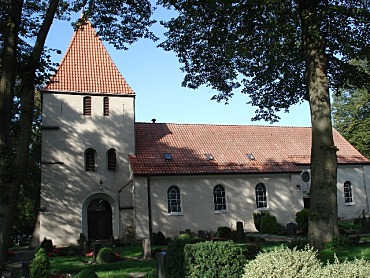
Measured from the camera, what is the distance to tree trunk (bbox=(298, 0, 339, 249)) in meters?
12.7

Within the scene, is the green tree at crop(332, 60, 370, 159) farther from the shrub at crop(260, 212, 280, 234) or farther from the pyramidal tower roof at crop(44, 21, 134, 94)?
the pyramidal tower roof at crop(44, 21, 134, 94)

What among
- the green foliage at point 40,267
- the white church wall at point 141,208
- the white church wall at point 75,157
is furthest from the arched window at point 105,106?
the green foliage at point 40,267

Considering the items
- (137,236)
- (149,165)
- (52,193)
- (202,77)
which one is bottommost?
(137,236)

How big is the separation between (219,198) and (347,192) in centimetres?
1120

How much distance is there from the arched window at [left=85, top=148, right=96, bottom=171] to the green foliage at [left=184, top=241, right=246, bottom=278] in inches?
704

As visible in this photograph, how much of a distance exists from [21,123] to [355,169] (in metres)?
27.7

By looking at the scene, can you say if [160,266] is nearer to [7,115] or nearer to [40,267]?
[40,267]

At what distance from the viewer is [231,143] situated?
2961cm

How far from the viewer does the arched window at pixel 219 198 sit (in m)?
26.4

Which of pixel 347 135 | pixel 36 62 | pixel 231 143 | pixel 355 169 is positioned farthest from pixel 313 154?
pixel 347 135

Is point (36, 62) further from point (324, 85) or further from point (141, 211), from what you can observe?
Answer: point (141, 211)

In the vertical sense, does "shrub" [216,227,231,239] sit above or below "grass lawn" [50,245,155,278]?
above

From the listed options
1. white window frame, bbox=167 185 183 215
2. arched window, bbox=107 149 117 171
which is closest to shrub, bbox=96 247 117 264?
white window frame, bbox=167 185 183 215

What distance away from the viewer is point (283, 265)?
588 centimetres
